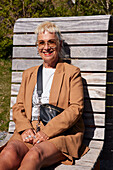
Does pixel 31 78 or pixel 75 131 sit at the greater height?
pixel 31 78

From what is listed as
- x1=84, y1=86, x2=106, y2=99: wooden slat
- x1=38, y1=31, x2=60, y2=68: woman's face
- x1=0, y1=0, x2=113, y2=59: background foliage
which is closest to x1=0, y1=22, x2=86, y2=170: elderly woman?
x1=38, y1=31, x2=60, y2=68: woman's face

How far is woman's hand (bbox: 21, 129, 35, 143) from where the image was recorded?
3139mm

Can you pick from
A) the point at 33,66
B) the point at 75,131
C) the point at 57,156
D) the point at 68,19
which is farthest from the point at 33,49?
the point at 57,156

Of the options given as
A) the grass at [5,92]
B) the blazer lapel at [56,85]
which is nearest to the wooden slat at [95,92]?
the blazer lapel at [56,85]

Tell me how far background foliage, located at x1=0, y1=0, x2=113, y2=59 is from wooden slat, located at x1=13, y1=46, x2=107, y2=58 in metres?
1.58

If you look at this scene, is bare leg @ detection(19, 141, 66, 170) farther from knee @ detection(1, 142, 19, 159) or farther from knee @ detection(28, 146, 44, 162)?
knee @ detection(1, 142, 19, 159)

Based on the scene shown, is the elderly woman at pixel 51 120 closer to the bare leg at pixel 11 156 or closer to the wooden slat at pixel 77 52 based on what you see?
the bare leg at pixel 11 156

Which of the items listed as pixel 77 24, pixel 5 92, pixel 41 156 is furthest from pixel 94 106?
pixel 5 92

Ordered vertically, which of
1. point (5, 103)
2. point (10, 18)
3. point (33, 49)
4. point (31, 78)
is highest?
point (10, 18)

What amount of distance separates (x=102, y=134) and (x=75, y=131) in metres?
0.54

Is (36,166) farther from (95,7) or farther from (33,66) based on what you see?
(95,7)

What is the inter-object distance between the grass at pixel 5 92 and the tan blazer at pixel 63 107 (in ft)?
5.75

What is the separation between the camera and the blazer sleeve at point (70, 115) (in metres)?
3.11

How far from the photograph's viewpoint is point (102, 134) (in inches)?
148
